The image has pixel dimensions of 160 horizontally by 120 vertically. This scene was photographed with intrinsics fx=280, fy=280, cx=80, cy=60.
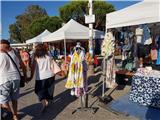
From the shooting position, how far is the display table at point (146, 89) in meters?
6.68

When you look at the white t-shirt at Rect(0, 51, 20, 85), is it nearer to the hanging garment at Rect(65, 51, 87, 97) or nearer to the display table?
the hanging garment at Rect(65, 51, 87, 97)

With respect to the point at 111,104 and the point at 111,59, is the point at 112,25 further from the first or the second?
the point at 111,104

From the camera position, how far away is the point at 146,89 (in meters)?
6.88

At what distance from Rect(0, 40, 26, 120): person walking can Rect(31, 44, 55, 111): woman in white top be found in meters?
0.82

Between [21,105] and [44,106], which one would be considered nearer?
[44,106]

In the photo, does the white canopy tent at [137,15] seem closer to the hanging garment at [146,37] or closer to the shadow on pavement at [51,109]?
the shadow on pavement at [51,109]

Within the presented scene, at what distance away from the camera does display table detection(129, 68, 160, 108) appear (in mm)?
6680

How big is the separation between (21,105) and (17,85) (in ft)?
6.60

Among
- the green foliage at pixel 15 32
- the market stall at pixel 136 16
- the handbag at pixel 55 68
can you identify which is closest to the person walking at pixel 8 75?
the handbag at pixel 55 68

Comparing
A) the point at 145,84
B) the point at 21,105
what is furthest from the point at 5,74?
the point at 145,84

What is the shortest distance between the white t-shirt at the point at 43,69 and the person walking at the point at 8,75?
0.82 meters

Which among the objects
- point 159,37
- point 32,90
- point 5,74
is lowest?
point 32,90

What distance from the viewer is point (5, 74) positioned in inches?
213

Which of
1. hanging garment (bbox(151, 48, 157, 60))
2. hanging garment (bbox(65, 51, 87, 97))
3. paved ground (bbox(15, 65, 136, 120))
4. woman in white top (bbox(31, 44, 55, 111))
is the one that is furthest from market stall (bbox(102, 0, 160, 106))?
hanging garment (bbox(151, 48, 157, 60))
